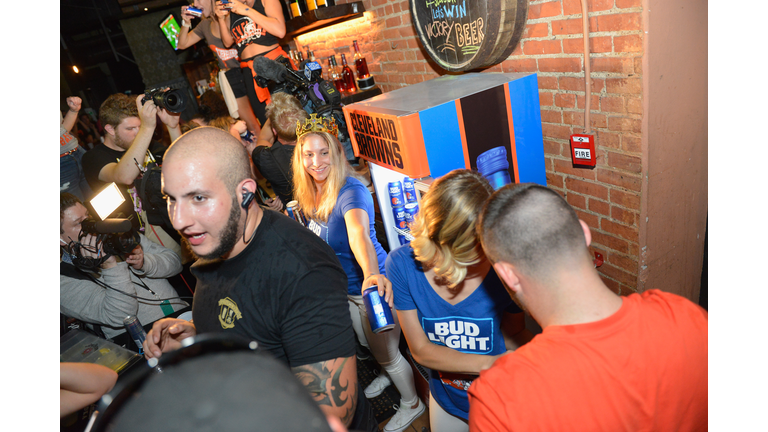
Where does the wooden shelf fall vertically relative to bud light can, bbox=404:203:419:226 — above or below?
above

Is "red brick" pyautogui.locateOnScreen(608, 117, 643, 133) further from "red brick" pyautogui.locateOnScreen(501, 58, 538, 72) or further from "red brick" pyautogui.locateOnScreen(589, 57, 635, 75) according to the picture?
"red brick" pyautogui.locateOnScreen(501, 58, 538, 72)

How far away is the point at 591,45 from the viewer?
221cm

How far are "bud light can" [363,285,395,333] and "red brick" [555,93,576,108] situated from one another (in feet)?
5.34

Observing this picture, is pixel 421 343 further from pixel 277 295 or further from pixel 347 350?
pixel 277 295

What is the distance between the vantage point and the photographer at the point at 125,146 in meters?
3.28

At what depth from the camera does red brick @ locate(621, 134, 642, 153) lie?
2.15 metres

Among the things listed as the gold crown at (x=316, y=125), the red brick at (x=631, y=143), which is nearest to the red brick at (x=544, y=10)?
the red brick at (x=631, y=143)

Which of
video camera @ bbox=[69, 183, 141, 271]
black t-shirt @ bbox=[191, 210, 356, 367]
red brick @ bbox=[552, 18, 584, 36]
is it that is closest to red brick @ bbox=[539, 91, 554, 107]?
red brick @ bbox=[552, 18, 584, 36]

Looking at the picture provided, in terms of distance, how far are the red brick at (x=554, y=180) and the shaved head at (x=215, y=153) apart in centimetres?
204

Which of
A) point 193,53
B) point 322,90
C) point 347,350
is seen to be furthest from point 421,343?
point 193,53

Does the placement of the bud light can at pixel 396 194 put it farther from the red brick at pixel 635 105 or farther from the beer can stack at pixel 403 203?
the red brick at pixel 635 105

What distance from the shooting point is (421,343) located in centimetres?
182

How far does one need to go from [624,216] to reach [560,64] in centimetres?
97
